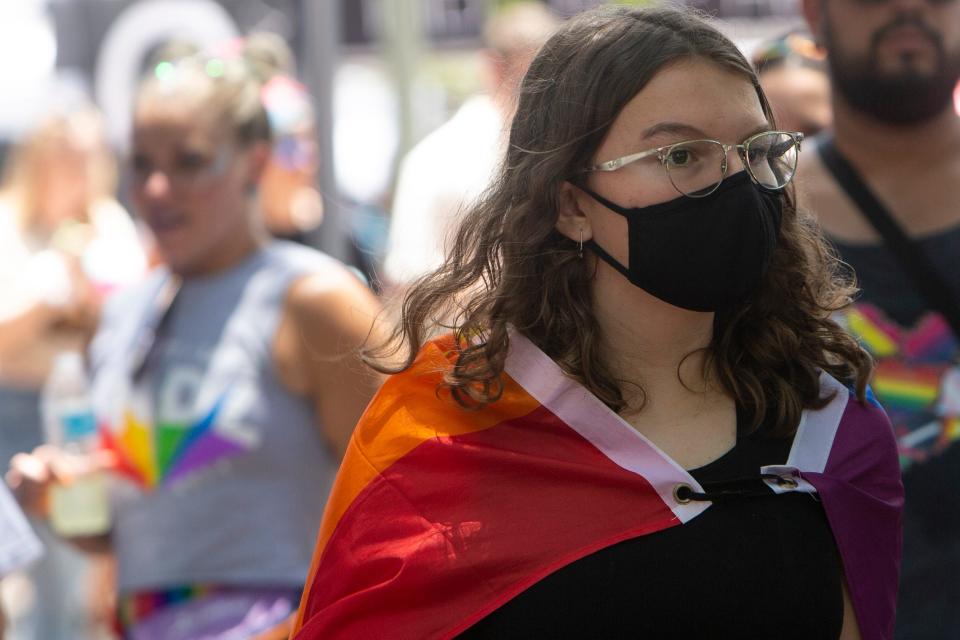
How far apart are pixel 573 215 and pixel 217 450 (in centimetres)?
137

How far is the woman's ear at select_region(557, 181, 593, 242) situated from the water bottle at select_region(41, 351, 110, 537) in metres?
1.64

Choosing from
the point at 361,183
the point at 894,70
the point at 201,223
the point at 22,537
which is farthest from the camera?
the point at 361,183

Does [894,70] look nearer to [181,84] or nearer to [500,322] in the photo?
[500,322]

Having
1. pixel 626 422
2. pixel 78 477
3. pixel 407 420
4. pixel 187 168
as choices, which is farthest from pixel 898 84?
pixel 78 477

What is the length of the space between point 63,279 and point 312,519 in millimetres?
2808

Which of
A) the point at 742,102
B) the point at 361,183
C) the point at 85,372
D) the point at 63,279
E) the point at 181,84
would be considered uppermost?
the point at 742,102

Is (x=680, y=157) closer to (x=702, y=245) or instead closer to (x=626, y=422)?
(x=702, y=245)

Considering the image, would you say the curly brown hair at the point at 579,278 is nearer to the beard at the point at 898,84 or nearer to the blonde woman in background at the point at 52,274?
the beard at the point at 898,84

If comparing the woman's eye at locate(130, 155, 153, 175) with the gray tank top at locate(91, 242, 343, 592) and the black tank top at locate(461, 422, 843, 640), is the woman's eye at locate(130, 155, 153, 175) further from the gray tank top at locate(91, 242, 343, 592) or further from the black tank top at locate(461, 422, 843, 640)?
the black tank top at locate(461, 422, 843, 640)

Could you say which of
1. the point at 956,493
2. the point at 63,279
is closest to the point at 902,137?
the point at 956,493

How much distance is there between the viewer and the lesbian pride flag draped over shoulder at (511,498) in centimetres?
229

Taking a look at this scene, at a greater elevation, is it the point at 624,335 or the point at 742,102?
the point at 742,102

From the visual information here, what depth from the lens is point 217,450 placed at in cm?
348

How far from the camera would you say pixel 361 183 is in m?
9.66
